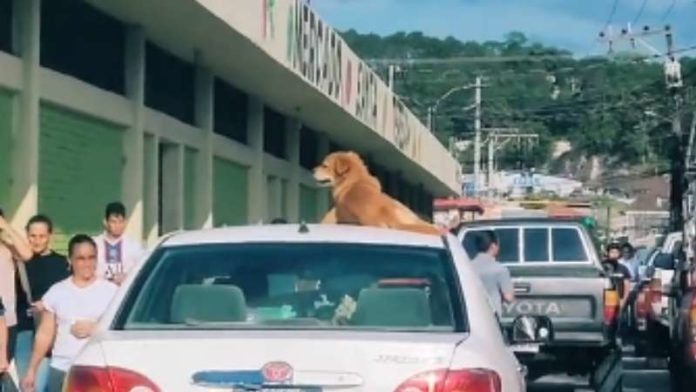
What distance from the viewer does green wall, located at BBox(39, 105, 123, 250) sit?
718 inches

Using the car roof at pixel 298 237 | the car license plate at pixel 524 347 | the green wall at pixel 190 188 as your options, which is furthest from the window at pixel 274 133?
the car roof at pixel 298 237

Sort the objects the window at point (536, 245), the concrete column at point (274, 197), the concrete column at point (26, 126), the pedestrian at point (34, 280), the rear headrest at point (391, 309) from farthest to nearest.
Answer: the concrete column at point (274, 197), the window at point (536, 245), the concrete column at point (26, 126), the pedestrian at point (34, 280), the rear headrest at point (391, 309)

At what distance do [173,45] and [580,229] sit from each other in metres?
5.93

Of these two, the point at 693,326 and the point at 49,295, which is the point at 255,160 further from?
the point at 49,295

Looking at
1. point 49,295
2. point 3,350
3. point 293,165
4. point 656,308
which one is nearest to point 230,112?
point 293,165

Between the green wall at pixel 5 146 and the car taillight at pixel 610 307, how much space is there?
600 cm

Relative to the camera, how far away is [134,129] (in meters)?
21.5

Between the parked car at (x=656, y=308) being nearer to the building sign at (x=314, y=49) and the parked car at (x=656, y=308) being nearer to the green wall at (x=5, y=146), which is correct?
the building sign at (x=314, y=49)

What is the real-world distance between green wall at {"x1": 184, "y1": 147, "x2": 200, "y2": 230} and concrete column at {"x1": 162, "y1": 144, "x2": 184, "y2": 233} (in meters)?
0.62

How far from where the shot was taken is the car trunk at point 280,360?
6.96 meters

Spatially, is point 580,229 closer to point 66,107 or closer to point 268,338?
point 66,107

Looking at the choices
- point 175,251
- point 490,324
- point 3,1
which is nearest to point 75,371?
point 175,251

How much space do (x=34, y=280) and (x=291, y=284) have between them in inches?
210

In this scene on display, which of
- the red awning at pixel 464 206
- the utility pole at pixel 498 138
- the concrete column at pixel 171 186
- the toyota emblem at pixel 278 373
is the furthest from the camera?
the utility pole at pixel 498 138
